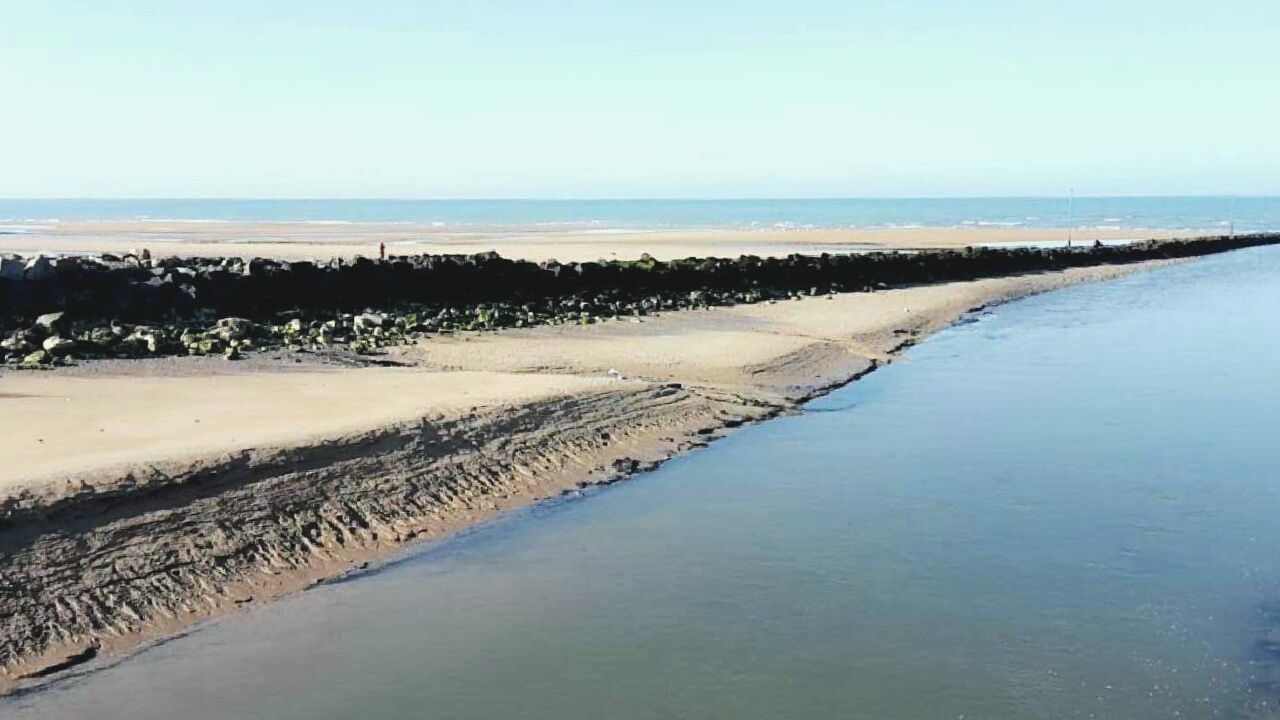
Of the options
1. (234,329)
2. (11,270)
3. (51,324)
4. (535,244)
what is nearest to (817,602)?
(234,329)

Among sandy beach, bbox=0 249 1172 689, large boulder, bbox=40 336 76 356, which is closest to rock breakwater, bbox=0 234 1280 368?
large boulder, bbox=40 336 76 356

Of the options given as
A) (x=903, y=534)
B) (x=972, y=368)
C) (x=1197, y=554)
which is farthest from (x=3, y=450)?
(x=972, y=368)

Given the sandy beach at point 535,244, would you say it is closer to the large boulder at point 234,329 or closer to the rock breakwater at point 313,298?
the rock breakwater at point 313,298

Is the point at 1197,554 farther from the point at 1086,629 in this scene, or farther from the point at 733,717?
the point at 733,717

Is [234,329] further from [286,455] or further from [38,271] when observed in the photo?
[286,455]

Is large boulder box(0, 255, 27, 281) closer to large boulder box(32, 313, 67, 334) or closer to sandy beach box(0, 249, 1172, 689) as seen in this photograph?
large boulder box(32, 313, 67, 334)

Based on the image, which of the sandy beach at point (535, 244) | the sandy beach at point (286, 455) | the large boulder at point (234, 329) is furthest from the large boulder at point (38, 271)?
the sandy beach at point (535, 244)
